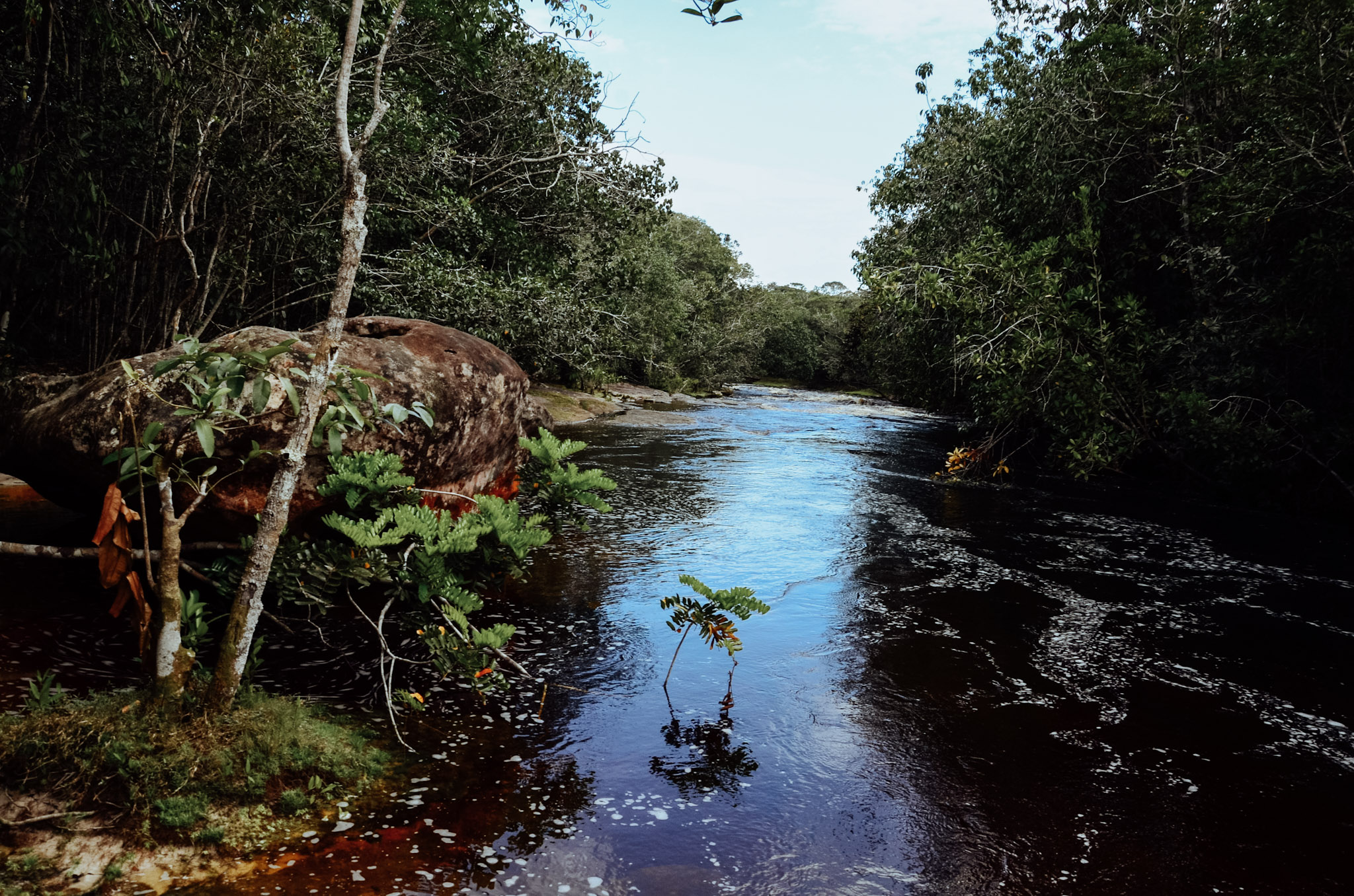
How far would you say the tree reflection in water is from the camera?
13.9ft

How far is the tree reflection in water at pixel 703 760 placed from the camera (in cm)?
423

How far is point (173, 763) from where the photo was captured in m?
3.36

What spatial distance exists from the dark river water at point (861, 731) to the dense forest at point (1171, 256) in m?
4.07

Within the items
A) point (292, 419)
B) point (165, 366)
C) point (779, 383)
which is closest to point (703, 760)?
point (165, 366)

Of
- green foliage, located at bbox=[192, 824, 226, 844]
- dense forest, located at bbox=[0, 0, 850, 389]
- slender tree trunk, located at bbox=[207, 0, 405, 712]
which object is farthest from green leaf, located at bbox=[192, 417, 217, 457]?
dense forest, located at bbox=[0, 0, 850, 389]

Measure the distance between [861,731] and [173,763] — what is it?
3.57m

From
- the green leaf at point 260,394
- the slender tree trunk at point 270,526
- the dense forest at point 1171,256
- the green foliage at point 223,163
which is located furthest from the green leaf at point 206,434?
the dense forest at point 1171,256

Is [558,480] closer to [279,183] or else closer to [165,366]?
[165,366]

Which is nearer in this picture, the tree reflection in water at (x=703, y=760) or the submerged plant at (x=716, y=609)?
the tree reflection in water at (x=703, y=760)

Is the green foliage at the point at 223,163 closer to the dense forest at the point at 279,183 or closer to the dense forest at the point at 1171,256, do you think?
the dense forest at the point at 279,183

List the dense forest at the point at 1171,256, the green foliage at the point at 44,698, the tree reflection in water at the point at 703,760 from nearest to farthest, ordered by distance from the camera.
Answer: the green foliage at the point at 44,698
the tree reflection in water at the point at 703,760
the dense forest at the point at 1171,256

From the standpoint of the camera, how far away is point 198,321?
11.9 meters

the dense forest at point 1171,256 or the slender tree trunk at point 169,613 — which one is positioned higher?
the dense forest at point 1171,256

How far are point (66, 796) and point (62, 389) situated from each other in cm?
496
